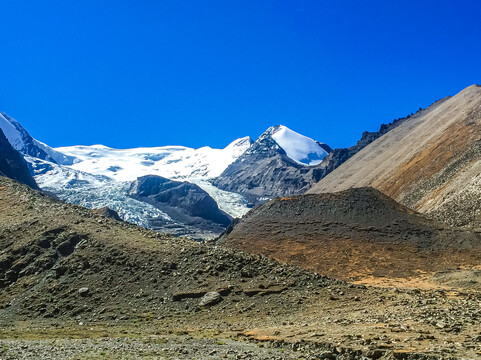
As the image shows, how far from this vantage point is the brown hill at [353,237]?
47406 millimetres

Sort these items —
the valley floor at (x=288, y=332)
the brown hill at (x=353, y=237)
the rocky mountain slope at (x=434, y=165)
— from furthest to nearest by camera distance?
the rocky mountain slope at (x=434, y=165) < the brown hill at (x=353, y=237) < the valley floor at (x=288, y=332)

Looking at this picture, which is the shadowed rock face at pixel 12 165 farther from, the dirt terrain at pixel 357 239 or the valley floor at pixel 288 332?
the valley floor at pixel 288 332

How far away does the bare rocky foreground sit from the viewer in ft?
54.8

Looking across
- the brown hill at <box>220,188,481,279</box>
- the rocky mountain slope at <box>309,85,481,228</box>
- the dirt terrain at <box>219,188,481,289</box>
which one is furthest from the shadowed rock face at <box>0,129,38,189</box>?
the brown hill at <box>220,188,481,279</box>

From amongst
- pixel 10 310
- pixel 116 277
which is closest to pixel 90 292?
pixel 116 277

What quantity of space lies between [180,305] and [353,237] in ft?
107

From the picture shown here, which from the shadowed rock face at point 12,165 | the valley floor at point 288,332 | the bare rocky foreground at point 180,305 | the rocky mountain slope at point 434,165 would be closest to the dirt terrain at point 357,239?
the rocky mountain slope at point 434,165

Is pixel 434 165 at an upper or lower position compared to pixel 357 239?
upper

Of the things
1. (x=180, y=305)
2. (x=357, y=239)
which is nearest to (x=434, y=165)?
(x=357, y=239)

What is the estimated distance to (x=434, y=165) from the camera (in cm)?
9644

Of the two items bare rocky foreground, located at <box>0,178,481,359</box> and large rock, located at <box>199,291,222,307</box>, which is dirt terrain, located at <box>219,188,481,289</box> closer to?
bare rocky foreground, located at <box>0,178,481,359</box>

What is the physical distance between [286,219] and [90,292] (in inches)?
1400

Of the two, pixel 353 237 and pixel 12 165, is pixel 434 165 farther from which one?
pixel 12 165

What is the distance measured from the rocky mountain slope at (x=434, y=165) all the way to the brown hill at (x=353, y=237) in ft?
30.8
